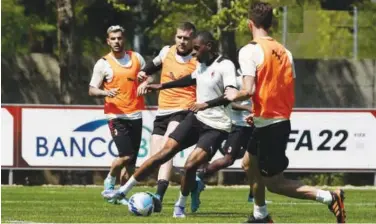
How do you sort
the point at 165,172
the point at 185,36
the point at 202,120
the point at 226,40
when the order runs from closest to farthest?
the point at 202,120 < the point at 165,172 < the point at 185,36 < the point at 226,40

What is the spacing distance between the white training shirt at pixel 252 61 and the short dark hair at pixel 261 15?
209 millimetres

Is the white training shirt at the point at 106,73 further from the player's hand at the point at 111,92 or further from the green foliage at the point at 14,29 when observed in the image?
the green foliage at the point at 14,29

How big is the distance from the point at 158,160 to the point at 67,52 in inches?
539

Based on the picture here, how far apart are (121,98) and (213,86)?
379 centimetres

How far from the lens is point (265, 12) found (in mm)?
13352

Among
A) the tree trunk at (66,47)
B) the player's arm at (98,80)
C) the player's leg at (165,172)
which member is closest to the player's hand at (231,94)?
the player's leg at (165,172)

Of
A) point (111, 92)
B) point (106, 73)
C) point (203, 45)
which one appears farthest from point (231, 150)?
point (203, 45)

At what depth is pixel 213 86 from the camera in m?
16.1

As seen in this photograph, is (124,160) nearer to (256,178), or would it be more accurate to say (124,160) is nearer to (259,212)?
(259,212)

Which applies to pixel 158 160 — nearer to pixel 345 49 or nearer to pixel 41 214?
pixel 41 214

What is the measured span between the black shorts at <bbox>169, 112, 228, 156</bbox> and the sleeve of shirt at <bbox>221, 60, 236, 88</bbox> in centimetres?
63

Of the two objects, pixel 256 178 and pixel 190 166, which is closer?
pixel 256 178

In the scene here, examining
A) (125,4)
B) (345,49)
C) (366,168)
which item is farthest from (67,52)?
(345,49)

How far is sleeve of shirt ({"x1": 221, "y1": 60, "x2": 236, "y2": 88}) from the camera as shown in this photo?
15727 millimetres
